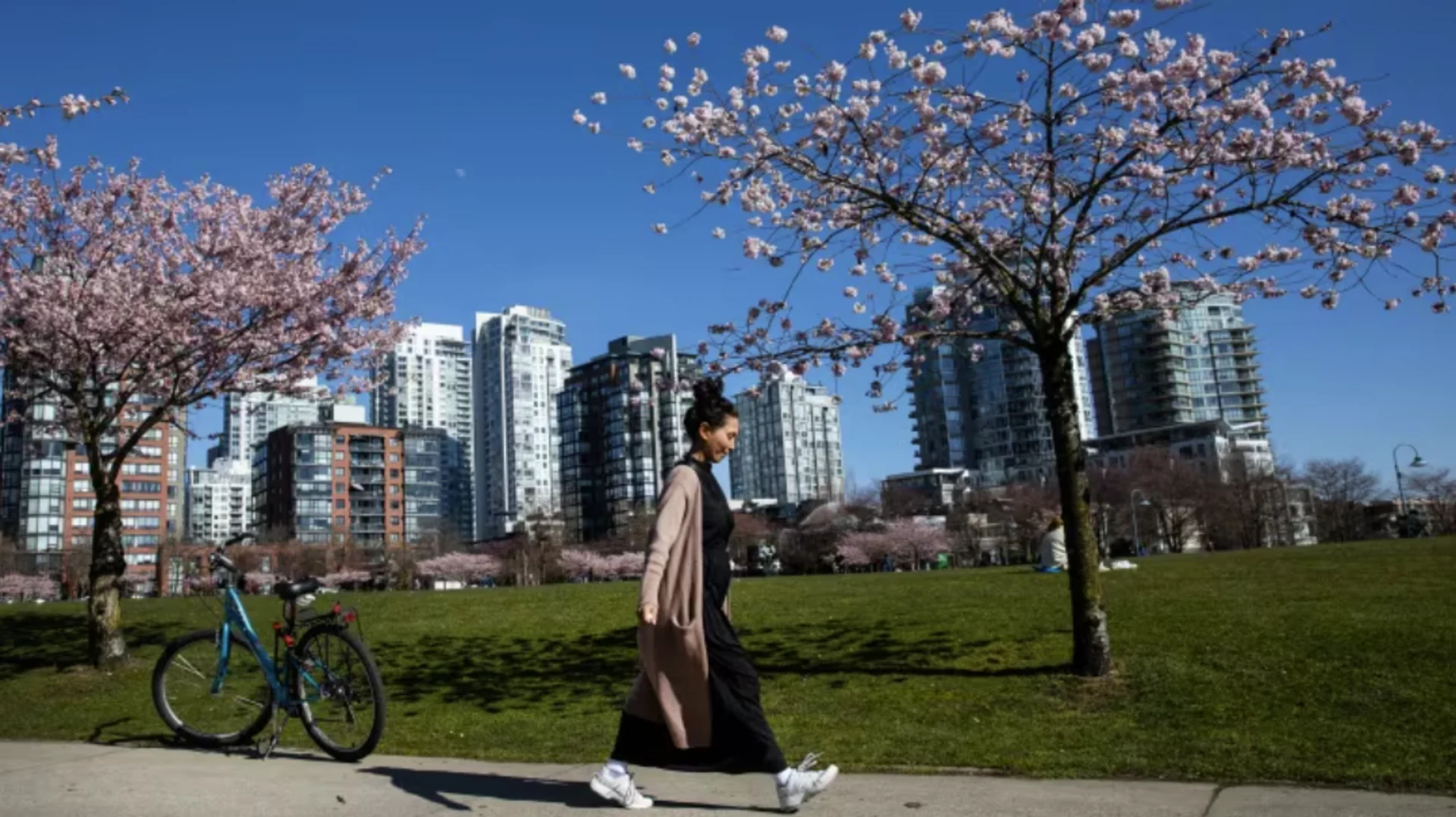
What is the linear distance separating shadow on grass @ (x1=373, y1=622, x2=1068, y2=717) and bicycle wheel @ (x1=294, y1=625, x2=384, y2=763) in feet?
7.01

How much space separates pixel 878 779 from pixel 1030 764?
929 mm

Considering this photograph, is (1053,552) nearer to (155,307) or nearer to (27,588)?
(155,307)

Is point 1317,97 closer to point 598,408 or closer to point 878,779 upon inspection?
point 878,779

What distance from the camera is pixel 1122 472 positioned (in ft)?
316

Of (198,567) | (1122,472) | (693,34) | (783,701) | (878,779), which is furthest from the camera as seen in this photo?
(1122,472)

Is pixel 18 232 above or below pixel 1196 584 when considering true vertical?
above

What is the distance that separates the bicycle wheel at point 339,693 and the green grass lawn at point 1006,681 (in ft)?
2.10

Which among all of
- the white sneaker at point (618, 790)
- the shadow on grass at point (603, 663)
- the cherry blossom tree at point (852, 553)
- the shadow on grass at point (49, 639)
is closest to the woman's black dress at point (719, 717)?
the white sneaker at point (618, 790)

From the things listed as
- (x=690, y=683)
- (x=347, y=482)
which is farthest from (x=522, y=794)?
(x=347, y=482)

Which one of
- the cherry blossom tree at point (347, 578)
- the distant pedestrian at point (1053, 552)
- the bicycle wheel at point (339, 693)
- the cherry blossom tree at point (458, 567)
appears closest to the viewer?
the bicycle wheel at point (339, 693)

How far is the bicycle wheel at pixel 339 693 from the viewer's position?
709cm

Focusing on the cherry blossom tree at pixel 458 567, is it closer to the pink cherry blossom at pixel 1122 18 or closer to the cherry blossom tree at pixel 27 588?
the cherry blossom tree at pixel 27 588

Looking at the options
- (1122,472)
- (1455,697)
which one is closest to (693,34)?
(1455,697)

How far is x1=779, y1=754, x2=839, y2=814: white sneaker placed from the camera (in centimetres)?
529
